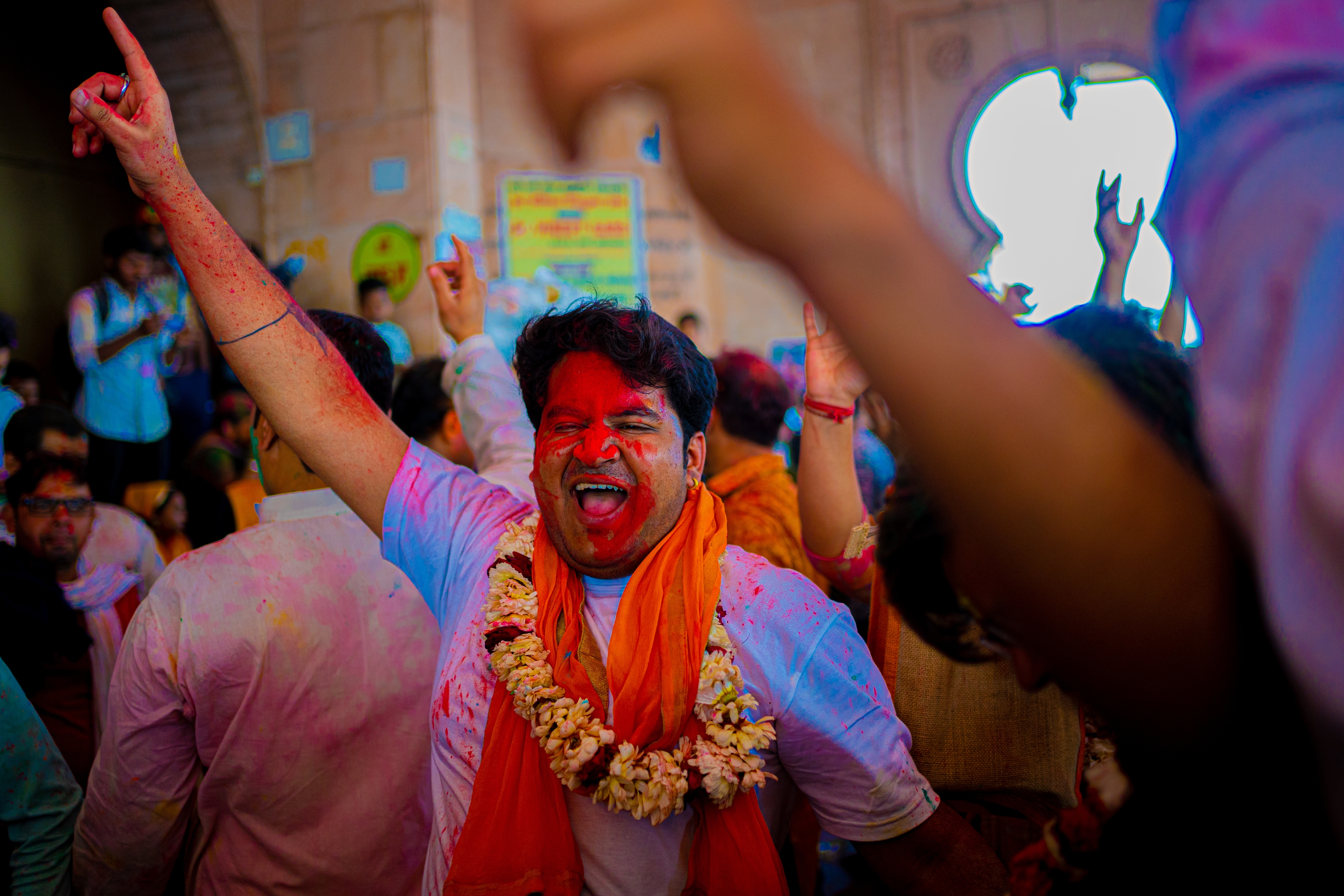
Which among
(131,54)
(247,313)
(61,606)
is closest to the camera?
(131,54)

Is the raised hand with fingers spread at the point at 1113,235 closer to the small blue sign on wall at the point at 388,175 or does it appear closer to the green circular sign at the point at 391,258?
the green circular sign at the point at 391,258

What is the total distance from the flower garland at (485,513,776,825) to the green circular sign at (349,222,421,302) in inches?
252

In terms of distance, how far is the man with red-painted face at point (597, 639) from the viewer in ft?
5.19

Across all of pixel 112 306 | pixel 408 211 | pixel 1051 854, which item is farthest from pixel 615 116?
pixel 1051 854

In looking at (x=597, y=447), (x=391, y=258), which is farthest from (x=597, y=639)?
(x=391, y=258)

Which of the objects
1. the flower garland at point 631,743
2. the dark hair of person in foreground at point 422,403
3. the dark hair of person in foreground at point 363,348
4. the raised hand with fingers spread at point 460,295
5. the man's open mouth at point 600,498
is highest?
the raised hand with fingers spread at point 460,295

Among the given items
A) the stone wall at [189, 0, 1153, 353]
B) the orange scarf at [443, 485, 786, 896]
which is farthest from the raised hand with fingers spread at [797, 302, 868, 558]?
the stone wall at [189, 0, 1153, 353]

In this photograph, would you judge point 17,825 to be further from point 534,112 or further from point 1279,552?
point 1279,552

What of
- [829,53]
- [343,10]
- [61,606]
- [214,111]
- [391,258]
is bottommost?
[61,606]

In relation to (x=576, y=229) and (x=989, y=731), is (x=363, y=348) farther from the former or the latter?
(x=576, y=229)

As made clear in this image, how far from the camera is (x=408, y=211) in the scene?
7.66m

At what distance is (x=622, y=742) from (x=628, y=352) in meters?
0.75

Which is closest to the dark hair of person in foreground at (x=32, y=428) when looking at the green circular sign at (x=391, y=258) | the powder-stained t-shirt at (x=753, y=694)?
the powder-stained t-shirt at (x=753, y=694)

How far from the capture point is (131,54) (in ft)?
4.96
